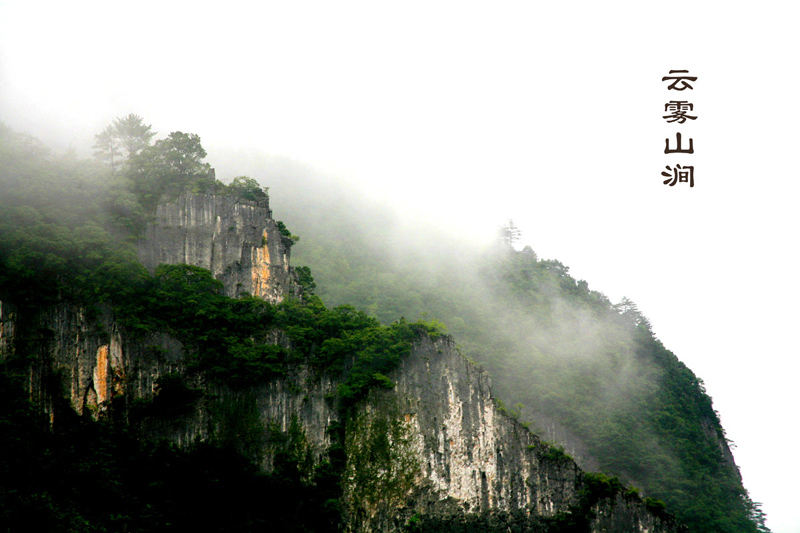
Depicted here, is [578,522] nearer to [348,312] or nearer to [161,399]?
[348,312]

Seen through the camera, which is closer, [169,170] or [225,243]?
[225,243]

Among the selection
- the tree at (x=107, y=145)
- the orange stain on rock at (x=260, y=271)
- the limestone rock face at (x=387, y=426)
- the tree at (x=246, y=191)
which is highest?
the tree at (x=107, y=145)

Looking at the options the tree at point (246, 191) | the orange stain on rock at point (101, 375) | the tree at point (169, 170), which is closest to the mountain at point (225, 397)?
the orange stain on rock at point (101, 375)

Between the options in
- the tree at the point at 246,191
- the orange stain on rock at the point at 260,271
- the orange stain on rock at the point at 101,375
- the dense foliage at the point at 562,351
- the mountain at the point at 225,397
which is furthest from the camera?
the dense foliage at the point at 562,351

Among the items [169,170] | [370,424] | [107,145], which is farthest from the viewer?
[107,145]

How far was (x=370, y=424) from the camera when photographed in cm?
3969

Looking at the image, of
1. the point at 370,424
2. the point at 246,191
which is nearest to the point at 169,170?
the point at 246,191

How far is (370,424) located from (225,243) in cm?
1231

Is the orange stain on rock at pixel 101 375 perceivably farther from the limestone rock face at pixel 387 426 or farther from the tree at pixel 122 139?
the tree at pixel 122 139

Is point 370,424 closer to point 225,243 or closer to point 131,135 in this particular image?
point 225,243

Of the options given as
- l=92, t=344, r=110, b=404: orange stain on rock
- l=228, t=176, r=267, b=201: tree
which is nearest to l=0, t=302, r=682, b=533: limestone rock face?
l=92, t=344, r=110, b=404: orange stain on rock

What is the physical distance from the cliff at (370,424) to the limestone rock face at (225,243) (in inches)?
7.7

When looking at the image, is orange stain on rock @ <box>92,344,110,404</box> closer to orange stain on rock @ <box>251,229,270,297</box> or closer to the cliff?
the cliff

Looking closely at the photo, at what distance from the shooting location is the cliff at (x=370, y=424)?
36719 mm
